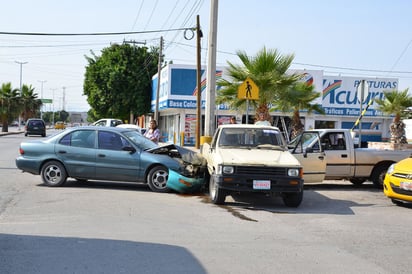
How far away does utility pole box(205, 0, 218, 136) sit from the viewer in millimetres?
16188

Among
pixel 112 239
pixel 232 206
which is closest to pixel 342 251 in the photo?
pixel 112 239

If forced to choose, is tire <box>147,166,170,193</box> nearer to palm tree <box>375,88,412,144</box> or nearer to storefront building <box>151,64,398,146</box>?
palm tree <box>375,88,412,144</box>

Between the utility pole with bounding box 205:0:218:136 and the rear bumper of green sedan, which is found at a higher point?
the utility pole with bounding box 205:0:218:136

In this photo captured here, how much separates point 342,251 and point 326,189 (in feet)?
24.1

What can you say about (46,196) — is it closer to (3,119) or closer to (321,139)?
(321,139)

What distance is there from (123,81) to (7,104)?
18.5m

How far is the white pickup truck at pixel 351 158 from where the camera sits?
13.8 meters

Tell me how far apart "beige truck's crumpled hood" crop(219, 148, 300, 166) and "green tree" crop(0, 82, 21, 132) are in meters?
51.0

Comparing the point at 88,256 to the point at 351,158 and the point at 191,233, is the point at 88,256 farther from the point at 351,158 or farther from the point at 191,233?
the point at 351,158

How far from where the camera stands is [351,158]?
13836 mm

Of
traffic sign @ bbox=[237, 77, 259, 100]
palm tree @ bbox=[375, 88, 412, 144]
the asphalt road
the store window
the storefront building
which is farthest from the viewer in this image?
the store window

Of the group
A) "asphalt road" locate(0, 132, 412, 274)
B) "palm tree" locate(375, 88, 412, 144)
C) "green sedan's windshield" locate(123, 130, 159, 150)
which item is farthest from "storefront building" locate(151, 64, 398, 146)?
"asphalt road" locate(0, 132, 412, 274)

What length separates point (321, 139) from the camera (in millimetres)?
13930

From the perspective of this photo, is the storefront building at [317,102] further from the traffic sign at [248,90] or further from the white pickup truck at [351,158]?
the white pickup truck at [351,158]
